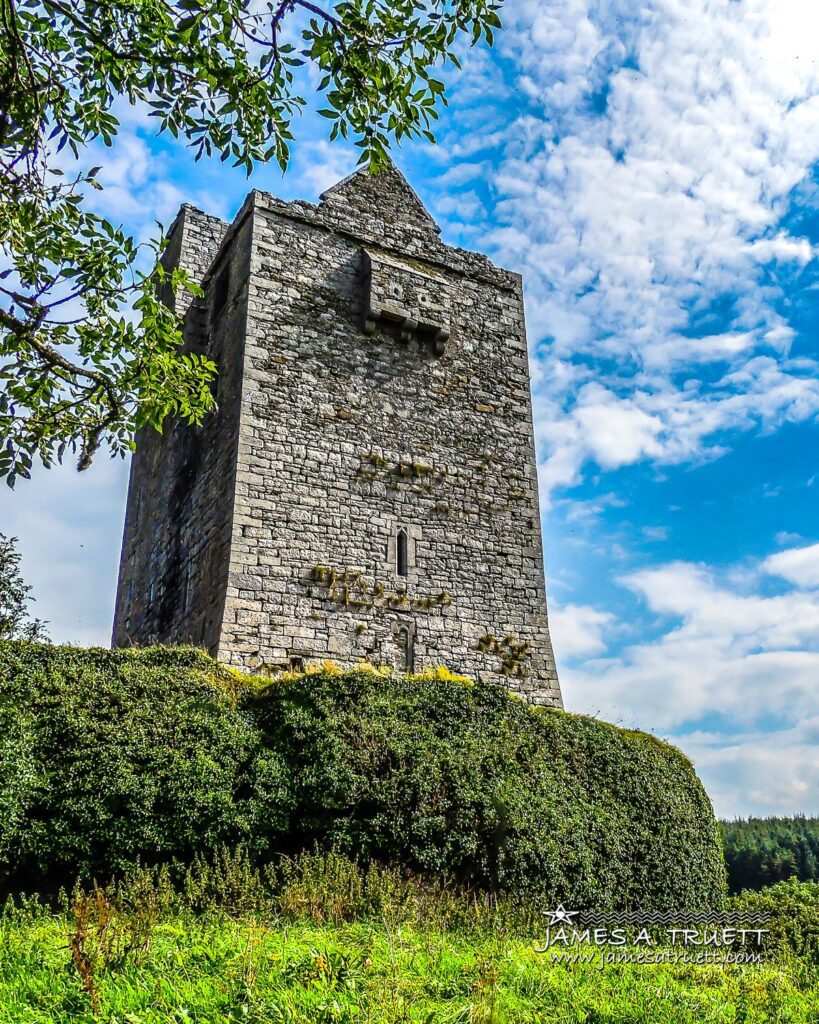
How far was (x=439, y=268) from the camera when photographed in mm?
14859

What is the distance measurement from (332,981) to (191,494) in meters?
9.47

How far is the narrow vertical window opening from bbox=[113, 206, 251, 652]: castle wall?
8.22 ft

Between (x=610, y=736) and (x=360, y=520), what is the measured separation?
450cm

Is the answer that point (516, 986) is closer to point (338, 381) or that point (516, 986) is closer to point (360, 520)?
point (360, 520)

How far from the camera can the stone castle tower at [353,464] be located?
11523mm

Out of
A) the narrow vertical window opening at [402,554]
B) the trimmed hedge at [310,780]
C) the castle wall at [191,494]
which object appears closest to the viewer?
the trimmed hedge at [310,780]

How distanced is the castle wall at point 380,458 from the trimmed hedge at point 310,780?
2.16 meters

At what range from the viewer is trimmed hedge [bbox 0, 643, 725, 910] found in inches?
275

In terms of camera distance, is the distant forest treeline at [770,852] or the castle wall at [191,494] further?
the distant forest treeline at [770,852]

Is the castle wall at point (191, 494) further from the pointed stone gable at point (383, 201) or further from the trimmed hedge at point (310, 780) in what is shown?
the trimmed hedge at point (310, 780)

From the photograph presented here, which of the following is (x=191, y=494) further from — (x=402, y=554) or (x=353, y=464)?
(x=402, y=554)

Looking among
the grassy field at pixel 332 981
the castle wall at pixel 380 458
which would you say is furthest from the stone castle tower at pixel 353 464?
the grassy field at pixel 332 981

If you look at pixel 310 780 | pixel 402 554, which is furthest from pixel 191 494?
pixel 310 780

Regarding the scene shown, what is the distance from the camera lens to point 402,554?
12.5 m
